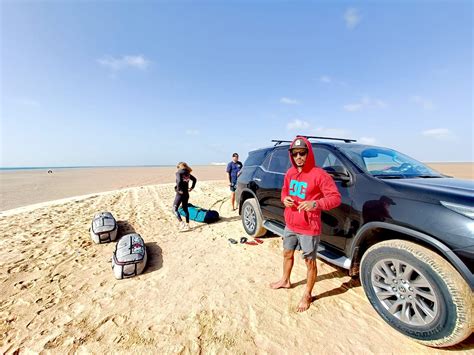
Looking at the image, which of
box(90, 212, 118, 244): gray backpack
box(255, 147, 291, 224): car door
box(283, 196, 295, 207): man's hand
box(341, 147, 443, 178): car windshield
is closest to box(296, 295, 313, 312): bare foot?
box(283, 196, 295, 207): man's hand

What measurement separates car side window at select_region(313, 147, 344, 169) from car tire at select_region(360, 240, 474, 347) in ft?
3.94

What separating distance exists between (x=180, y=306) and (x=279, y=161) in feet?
9.21

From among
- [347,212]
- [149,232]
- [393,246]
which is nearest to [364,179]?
[347,212]

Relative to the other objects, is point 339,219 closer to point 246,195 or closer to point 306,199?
point 306,199

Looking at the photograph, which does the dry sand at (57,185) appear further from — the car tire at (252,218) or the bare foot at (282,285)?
the bare foot at (282,285)

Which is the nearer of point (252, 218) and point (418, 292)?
point (418, 292)

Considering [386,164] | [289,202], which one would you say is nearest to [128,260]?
[289,202]

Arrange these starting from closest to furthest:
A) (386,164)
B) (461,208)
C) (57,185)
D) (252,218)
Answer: (461,208) < (386,164) < (252,218) < (57,185)

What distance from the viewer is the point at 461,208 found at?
5.66 ft

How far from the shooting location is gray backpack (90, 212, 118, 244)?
171 inches

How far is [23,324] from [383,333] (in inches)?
148

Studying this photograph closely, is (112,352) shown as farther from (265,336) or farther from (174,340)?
(265,336)

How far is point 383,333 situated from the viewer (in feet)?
6.79

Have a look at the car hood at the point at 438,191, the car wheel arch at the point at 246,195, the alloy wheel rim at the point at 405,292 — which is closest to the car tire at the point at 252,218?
the car wheel arch at the point at 246,195
